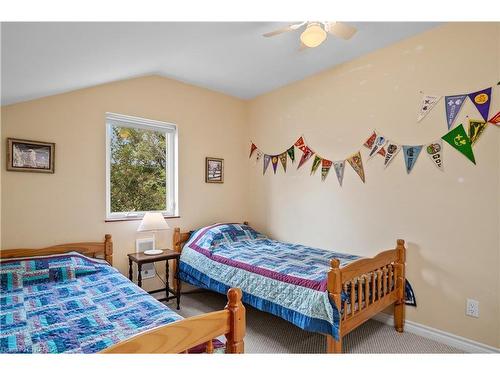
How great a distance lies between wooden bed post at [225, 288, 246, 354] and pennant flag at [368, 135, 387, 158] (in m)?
2.12

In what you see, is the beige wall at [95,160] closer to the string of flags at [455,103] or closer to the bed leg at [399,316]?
the bed leg at [399,316]

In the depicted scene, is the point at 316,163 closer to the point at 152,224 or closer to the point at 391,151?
the point at 391,151

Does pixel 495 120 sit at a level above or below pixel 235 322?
above

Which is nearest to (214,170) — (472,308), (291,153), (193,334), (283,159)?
(283,159)

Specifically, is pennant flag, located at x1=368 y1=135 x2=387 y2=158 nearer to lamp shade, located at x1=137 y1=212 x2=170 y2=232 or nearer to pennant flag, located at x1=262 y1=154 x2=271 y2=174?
pennant flag, located at x1=262 y1=154 x2=271 y2=174

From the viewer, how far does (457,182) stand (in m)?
2.26

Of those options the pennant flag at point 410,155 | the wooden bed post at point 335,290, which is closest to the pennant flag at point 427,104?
the pennant flag at point 410,155

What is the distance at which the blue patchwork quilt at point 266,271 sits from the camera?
2.00 m

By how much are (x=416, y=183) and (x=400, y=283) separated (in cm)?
87

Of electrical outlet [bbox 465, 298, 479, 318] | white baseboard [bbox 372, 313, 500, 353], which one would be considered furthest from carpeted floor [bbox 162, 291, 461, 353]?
electrical outlet [bbox 465, 298, 479, 318]

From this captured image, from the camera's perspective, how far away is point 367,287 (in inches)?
85.1

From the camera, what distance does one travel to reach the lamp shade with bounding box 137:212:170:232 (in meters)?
2.89
